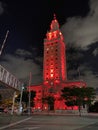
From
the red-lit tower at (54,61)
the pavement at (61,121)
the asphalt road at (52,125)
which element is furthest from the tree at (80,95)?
the red-lit tower at (54,61)

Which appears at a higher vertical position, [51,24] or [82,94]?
[51,24]

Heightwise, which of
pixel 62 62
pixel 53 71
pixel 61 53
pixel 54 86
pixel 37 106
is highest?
pixel 61 53

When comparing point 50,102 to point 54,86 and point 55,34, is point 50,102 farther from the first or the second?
point 55,34

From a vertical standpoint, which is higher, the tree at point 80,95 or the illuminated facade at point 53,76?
the illuminated facade at point 53,76

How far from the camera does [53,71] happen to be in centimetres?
13900

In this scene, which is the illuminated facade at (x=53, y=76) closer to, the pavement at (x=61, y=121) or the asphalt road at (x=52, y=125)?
the pavement at (x=61, y=121)

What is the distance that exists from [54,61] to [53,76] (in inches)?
595

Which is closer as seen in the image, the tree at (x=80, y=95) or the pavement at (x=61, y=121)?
the pavement at (x=61, y=121)

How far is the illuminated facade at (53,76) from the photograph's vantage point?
12569 centimetres

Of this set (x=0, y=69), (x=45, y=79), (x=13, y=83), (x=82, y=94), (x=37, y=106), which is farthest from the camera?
(x=45, y=79)

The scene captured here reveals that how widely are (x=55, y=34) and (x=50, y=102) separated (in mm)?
90081

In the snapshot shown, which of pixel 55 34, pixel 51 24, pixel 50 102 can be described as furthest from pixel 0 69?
pixel 51 24

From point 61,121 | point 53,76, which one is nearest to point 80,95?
point 61,121

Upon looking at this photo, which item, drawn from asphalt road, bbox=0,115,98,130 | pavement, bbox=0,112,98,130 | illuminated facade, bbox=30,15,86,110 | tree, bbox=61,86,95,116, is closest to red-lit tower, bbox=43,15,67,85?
illuminated facade, bbox=30,15,86,110
